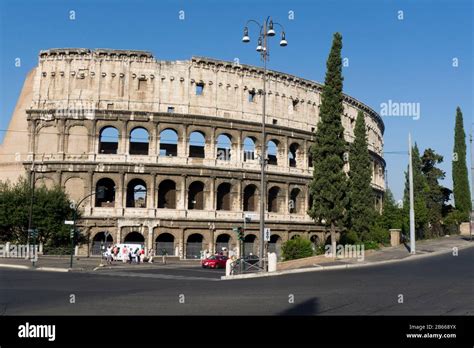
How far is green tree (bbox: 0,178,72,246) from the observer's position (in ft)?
130

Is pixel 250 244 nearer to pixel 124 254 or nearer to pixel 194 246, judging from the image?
pixel 194 246

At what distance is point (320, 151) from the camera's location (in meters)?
31.1

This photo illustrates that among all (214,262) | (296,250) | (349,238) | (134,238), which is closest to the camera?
(296,250)

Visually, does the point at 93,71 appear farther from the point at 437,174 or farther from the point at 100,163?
the point at 437,174

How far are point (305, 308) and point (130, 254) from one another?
28.0 metres

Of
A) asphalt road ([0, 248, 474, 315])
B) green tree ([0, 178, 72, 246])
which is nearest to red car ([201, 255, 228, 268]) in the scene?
green tree ([0, 178, 72, 246])

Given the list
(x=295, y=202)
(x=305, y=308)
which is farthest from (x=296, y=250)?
(x=295, y=202)

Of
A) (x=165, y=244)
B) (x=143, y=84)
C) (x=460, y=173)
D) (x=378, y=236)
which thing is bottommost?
(x=165, y=244)

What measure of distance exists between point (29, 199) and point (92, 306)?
31371mm

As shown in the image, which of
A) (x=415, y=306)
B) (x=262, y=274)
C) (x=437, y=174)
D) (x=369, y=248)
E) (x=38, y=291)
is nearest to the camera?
(x=415, y=306)

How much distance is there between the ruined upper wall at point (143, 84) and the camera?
4278 centimetres

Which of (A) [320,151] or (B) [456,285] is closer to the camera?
(B) [456,285]

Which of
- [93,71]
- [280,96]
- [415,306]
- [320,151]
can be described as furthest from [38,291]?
[280,96]

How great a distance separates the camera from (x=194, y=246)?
43.4 meters
